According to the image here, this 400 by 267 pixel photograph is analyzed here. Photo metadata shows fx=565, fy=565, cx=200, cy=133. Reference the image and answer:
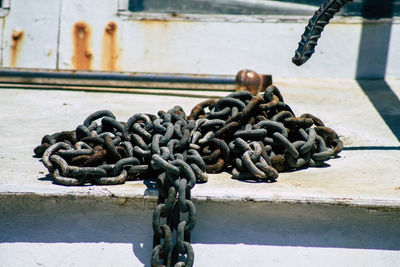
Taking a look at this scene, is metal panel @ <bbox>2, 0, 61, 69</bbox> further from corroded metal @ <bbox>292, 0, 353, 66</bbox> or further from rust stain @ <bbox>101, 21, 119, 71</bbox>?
corroded metal @ <bbox>292, 0, 353, 66</bbox>

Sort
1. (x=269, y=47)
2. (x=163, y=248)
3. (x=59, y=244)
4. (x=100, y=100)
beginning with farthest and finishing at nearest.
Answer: (x=269, y=47), (x=100, y=100), (x=59, y=244), (x=163, y=248)

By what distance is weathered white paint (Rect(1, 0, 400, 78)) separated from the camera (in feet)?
14.4

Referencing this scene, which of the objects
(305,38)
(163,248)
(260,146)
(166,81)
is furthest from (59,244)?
(166,81)

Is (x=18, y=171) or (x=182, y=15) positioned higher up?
(x=182, y=15)

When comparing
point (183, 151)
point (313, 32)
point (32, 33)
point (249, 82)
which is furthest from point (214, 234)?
point (32, 33)

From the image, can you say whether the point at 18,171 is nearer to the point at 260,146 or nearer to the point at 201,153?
the point at 201,153

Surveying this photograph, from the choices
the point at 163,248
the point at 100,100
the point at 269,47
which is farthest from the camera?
the point at 269,47

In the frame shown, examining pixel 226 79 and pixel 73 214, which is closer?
pixel 73 214

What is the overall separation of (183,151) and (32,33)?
9.50ft

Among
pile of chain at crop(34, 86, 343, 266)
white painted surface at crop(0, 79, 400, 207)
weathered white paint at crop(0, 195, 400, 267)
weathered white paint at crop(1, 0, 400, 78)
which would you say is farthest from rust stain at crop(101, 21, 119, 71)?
weathered white paint at crop(0, 195, 400, 267)

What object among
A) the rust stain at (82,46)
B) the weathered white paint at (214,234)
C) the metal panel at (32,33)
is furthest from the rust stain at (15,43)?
the weathered white paint at (214,234)

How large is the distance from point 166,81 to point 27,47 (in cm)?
139

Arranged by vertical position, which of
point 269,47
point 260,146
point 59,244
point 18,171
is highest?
point 269,47

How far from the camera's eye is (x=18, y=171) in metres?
2.21
